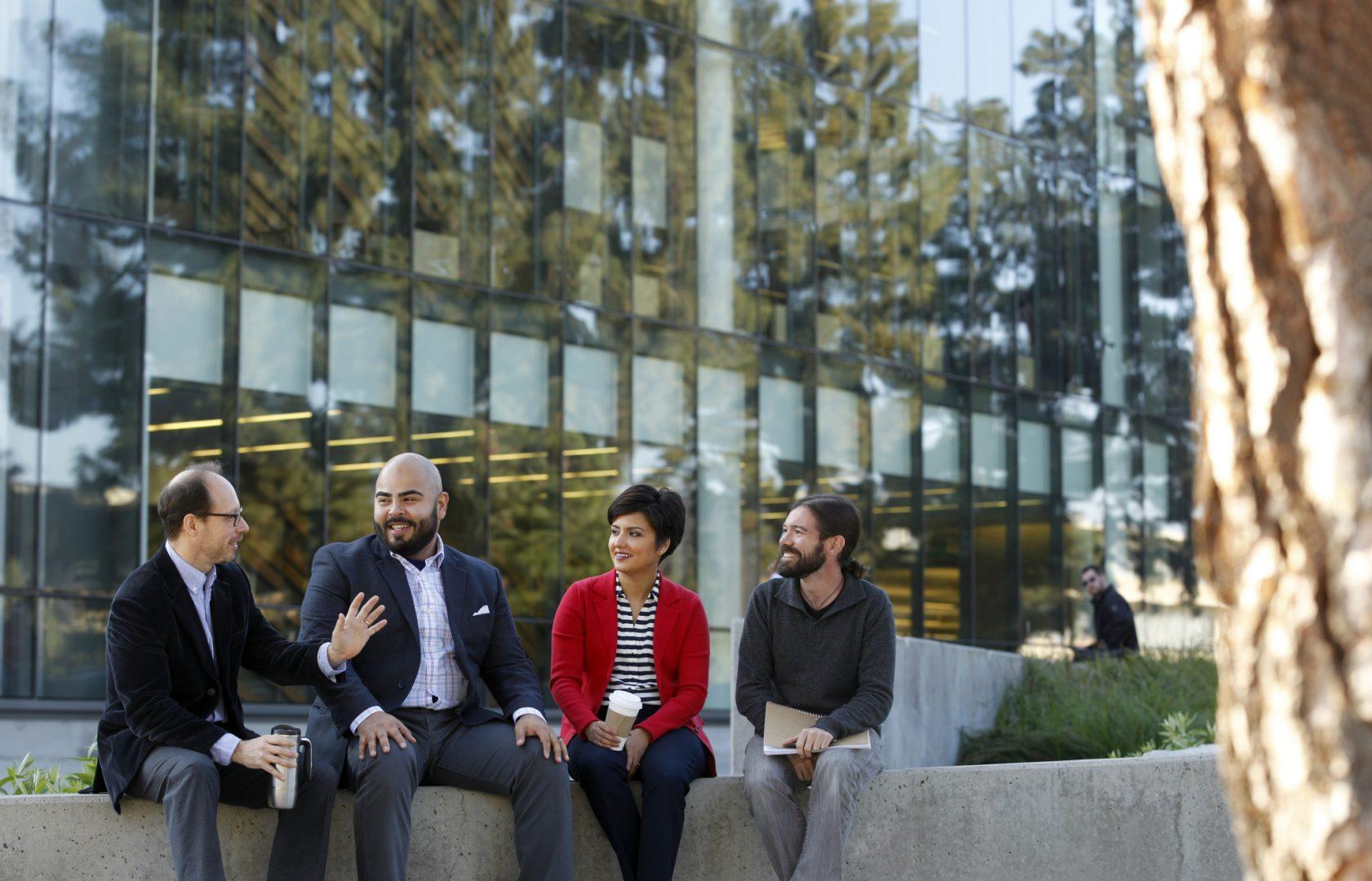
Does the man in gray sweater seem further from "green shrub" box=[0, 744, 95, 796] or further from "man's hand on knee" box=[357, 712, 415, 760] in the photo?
"green shrub" box=[0, 744, 95, 796]

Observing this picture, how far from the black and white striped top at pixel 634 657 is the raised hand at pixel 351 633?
46.6 inches

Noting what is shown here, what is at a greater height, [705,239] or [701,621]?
[705,239]

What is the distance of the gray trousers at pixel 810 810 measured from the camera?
6.15 metres

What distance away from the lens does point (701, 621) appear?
6.76 meters

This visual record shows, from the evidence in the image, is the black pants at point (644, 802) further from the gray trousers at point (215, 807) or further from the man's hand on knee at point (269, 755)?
the man's hand on knee at point (269, 755)

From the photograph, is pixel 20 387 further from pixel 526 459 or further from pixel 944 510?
pixel 944 510

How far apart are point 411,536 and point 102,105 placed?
10.7m

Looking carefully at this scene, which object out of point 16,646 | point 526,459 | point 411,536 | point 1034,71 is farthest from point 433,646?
point 1034,71

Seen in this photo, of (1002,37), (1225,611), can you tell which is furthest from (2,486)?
(1002,37)

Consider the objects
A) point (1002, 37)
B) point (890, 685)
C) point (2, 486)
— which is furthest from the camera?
point (1002, 37)

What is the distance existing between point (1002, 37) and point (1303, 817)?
24162 mm

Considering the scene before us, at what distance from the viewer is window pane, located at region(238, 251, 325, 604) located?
52.4 ft

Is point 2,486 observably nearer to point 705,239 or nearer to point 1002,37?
point 705,239

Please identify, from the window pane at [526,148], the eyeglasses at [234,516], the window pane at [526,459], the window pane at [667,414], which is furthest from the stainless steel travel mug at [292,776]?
the window pane at [667,414]
